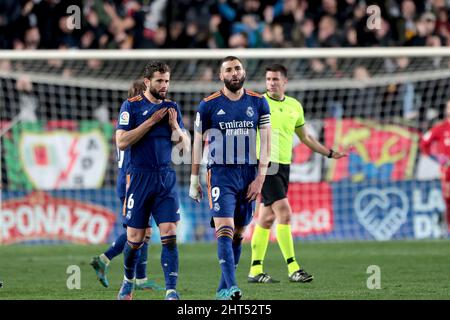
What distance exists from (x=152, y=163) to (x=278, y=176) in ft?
9.04

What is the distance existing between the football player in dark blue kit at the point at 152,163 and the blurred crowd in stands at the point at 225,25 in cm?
969

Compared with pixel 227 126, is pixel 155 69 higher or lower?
higher

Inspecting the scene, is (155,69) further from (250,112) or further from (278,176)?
(278,176)

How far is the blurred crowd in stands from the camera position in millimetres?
19531

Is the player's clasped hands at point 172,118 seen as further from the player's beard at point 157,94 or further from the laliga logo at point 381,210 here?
the laliga logo at point 381,210

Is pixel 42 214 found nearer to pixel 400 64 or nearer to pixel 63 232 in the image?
pixel 63 232

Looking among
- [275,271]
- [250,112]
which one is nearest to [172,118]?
[250,112]

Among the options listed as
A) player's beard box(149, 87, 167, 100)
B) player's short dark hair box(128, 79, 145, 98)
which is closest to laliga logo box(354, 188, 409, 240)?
player's short dark hair box(128, 79, 145, 98)

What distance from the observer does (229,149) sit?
9.91 metres

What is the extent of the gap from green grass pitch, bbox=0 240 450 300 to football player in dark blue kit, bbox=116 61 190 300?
628 millimetres

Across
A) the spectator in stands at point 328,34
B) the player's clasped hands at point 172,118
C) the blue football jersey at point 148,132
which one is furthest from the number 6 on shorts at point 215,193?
the spectator in stands at point 328,34

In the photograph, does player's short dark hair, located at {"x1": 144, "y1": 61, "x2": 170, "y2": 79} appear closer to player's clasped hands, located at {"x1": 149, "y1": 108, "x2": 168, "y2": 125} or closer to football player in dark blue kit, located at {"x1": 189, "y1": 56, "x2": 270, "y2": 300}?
player's clasped hands, located at {"x1": 149, "y1": 108, "x2": 168, "y2": 125}

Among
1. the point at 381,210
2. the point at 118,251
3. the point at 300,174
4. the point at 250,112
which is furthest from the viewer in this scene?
the point at 300,174
